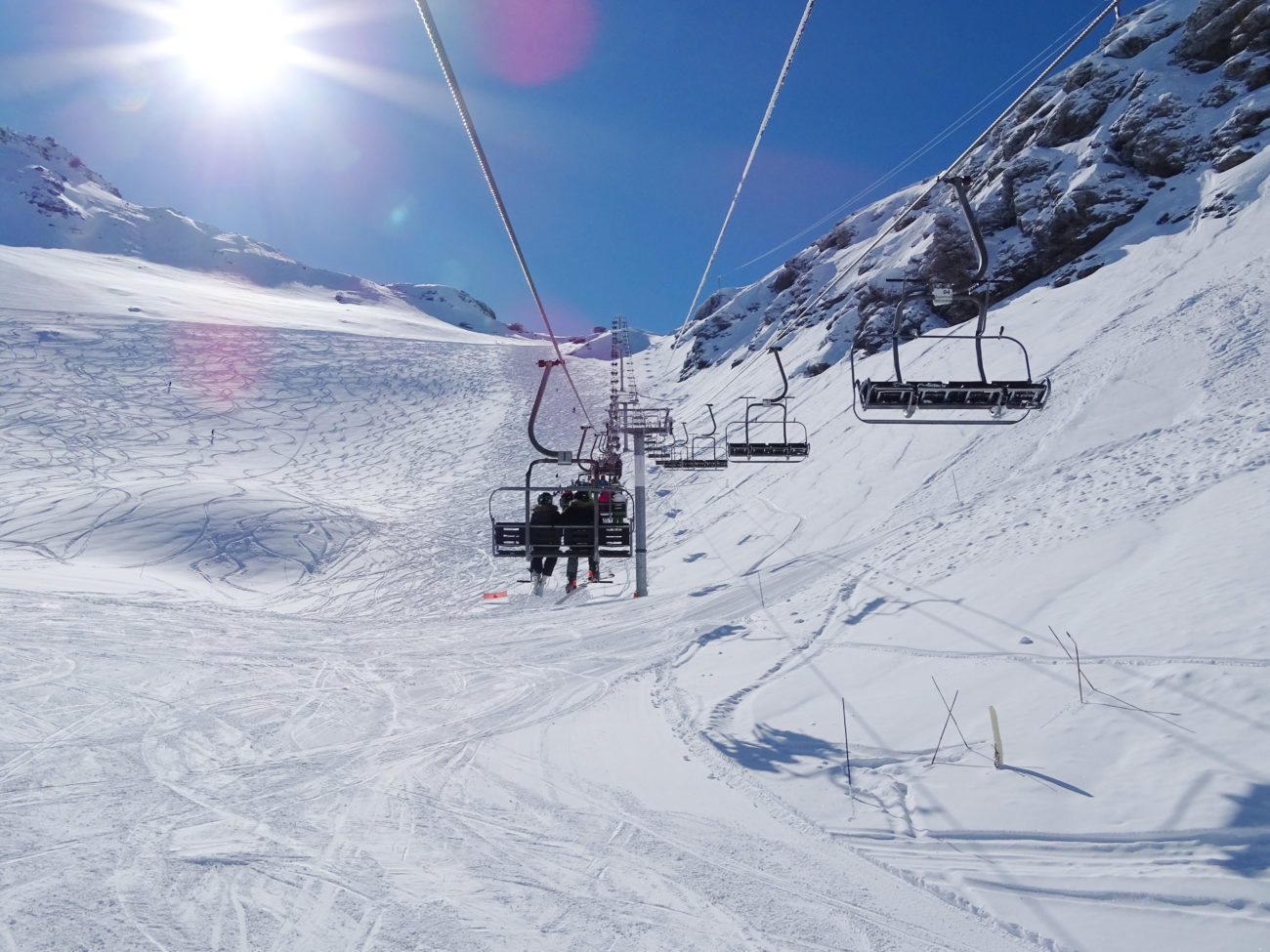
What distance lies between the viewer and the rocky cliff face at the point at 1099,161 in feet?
104

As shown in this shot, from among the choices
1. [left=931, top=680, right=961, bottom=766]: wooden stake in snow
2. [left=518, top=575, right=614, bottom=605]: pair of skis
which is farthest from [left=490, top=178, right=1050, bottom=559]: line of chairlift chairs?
[left=931, top=680, right=961, bottom=766]: wooden stake in snow

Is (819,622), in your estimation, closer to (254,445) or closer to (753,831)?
(753,831)

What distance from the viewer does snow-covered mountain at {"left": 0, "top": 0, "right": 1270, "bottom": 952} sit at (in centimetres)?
396

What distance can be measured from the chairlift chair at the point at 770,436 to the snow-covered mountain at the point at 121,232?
10106cm

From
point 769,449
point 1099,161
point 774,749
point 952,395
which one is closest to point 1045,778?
point 774,749

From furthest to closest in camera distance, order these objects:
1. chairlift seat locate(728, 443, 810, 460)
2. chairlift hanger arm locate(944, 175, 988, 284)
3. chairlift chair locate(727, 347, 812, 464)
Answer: chairlift seat locate(728, 443, 810, 460)
chairlift chair locate(727, 347, 812, 464)
chairlift hanger arm locate(944, 175, 988, 284)

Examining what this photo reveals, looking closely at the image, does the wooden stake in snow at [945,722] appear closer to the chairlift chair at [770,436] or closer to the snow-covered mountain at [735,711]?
the snow-covered mountain at [735,711]

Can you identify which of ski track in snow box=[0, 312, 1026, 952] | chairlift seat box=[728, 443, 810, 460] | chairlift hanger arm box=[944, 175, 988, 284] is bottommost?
ski track in snow box=[0, 312, 1026, 952]

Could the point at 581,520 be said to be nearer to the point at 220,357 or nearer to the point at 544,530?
the point at 544,530

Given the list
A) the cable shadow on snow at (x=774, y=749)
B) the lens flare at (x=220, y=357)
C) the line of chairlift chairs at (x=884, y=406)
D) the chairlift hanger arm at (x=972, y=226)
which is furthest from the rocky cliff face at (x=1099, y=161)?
the lens flare at (x=220, y=357)

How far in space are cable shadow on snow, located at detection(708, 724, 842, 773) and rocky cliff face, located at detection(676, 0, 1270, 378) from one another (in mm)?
22453

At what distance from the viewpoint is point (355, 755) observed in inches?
254

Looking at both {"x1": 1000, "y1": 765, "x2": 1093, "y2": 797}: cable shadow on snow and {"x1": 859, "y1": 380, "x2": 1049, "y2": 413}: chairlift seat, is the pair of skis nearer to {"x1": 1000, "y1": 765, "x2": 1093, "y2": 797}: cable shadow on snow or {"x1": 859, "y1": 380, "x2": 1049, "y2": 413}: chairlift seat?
{"x1": 859, "y1": 380, "x2": 1049, "y2": 413}: chairlift seat

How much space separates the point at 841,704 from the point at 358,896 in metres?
4.78
